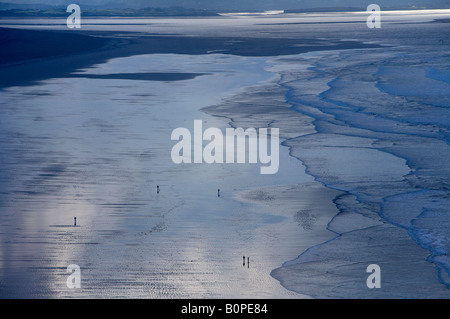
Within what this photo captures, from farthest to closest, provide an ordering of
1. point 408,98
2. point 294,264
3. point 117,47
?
point 117,47, point 408,98, point 294,264

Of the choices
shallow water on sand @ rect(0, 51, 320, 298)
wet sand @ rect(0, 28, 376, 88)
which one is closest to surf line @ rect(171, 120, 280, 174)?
shallow water on sand @ rect(0, 51, 320, 298)

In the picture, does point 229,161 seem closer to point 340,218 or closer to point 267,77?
Result: point 340,218

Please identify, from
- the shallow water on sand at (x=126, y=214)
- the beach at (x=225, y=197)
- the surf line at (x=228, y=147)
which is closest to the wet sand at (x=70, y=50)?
the beach at (x=225, y=197)

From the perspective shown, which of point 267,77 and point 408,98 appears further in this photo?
point 267,77

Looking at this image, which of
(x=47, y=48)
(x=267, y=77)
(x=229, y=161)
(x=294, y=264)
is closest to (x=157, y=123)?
(x=229, y=161)

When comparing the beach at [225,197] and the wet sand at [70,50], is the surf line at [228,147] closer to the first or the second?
the beach at [225,197]

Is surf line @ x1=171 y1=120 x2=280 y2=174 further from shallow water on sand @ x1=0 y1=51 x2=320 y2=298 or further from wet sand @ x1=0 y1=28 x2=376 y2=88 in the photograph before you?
wet sand @ x1=0 y1=28 x2=376 y2=88
